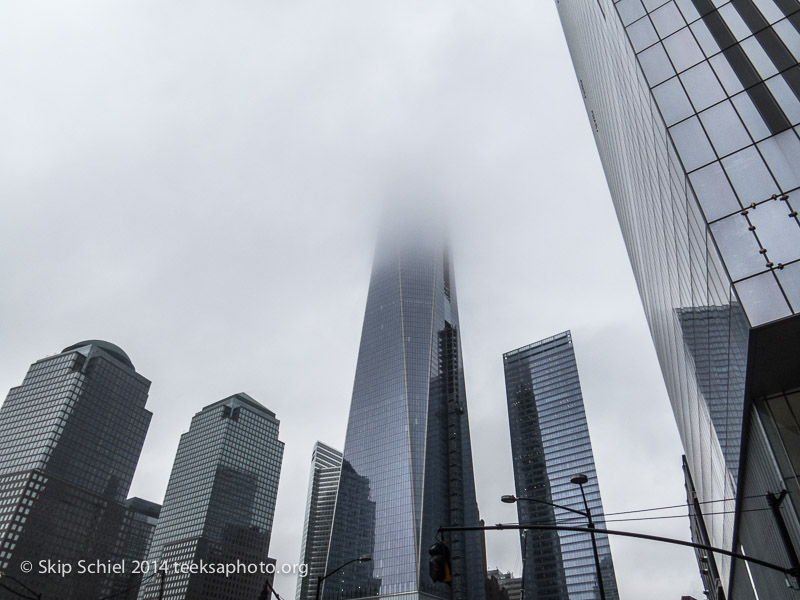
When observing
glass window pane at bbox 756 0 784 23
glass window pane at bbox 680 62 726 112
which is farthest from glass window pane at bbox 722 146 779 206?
glass window pane at bbox 756 0 784 23

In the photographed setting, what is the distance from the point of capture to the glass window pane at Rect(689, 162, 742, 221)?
17891 millimetres

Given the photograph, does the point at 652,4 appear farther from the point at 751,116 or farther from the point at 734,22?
the point at 751,116

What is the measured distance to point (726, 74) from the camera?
2059 cm

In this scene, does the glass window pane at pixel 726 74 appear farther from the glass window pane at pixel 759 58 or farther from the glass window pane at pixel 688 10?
the glass window pane at pixel 688 10

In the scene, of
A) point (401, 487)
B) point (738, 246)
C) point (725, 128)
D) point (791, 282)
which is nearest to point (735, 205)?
point (738, 246)

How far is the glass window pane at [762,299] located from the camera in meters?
15.6

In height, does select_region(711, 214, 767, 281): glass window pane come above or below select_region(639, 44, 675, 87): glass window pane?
below

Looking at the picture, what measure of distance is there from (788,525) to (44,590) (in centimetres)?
20971

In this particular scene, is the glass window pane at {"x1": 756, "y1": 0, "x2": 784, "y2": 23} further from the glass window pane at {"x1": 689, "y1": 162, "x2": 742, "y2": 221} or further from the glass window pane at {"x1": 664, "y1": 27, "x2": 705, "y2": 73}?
the glass window pane at {"x1": 689, "y1": 162, "x2": 742, "y2": 221}

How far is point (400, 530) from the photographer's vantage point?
163375 mm

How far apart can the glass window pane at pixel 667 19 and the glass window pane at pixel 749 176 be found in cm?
804

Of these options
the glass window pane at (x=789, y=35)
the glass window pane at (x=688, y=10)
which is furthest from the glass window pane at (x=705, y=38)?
the glass window pane at (x=789, y=35)

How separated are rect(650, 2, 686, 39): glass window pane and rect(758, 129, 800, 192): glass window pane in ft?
26.4

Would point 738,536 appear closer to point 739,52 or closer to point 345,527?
point 739,52
